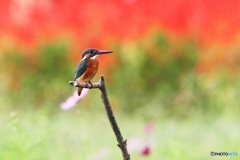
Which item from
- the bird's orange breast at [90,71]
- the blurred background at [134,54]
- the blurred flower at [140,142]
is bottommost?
the bird's orange breast at [90,71]

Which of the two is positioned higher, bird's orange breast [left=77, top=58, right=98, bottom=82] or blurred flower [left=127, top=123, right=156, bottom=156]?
blurred flower [left=127, top=123, right=156, bottom=156]

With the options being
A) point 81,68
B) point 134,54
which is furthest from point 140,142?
point 81,68

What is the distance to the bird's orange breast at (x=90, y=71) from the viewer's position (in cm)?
98

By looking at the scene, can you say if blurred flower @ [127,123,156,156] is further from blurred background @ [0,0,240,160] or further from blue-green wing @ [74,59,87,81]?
blue-green wing @ [74,59,87,81]

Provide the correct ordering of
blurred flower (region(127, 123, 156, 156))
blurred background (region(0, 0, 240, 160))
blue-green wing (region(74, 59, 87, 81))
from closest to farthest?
blue-green wing (region(74, 59, 87, 81)) → blurred flower (region(127, 123, 156, 156)) → blurred background (region(0, 0, 240, 160))

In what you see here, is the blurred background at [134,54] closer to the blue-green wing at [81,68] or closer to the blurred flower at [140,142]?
the blurred flower at [140,142]

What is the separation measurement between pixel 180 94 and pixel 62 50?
1.97 feet

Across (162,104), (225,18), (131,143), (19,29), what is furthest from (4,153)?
(225,18)

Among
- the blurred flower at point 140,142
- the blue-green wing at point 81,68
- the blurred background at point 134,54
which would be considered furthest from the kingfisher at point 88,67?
the blurred background at point 134,54

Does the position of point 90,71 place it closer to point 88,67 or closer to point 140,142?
point 88,67

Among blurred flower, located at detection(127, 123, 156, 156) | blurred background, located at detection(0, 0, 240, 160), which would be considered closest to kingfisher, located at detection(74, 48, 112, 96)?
blurred flower, located at detection(127, 123, 156, 156)

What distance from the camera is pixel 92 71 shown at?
0.98 meters

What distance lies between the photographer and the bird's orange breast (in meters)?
0.98

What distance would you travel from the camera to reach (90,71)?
98cm
